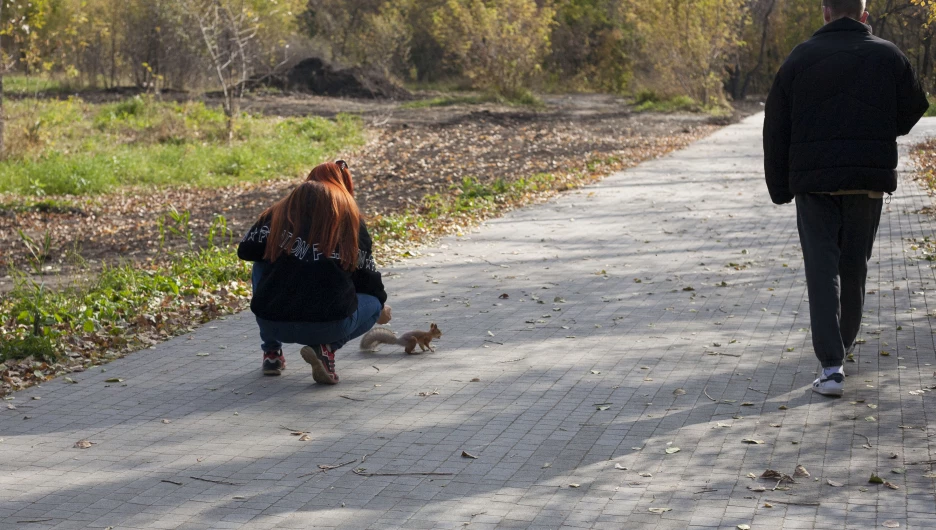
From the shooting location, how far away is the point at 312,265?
238 inches

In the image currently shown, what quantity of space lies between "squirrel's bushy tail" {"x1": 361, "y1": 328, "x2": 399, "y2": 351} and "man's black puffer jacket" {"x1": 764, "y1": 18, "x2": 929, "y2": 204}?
2.66 m

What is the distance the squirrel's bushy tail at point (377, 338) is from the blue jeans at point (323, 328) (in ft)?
1.58

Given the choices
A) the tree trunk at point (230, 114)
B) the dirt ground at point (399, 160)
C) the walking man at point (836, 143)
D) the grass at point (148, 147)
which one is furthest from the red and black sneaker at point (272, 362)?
the tree trunk at point (230, 114)

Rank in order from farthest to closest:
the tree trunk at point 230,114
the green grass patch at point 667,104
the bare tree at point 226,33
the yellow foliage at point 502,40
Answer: the yellow foliage at point 502,40 → the green grass patch at point 667,104 → the tree trunk at point 230,114 → the bare tree at point 226,33

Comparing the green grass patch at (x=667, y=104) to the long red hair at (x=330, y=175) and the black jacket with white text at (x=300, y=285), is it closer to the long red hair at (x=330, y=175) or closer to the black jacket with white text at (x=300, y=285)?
the long red hair at (x=330, y=175)

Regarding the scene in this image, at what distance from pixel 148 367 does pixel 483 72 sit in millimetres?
34376

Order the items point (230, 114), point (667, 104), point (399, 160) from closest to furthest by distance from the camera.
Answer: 1. point (399, 160)
2. point (230, 114)
3. point (667, 104)

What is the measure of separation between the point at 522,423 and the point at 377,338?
1.78 meters

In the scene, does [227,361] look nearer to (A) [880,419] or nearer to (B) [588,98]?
(A) [880,419]

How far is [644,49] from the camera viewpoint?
4094 cm

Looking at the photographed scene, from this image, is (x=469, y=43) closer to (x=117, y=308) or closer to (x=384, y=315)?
(x=117, y=308)

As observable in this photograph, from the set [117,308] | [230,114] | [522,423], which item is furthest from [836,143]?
[230,114]

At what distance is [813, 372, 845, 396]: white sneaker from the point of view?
567 cm

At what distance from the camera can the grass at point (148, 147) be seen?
57.7 feet
